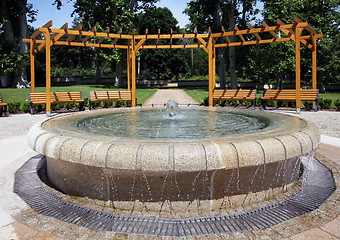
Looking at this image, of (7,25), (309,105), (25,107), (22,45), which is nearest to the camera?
(25,107)

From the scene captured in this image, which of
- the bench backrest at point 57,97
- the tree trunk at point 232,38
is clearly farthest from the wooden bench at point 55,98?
the tree trunk at point 232,38

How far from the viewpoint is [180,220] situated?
10.4 ft

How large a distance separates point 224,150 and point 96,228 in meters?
1.65

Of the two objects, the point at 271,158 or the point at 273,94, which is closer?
the point at 271,158

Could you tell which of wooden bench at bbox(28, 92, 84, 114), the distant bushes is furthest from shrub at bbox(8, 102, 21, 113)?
wooden bench at bbox(28, 92, 84, 114)

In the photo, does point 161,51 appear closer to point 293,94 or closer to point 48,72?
point 293,94

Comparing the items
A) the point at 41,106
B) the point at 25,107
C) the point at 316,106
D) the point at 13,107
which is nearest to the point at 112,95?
the point at 41,106

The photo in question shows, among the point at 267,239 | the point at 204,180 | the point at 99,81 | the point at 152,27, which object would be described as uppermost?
the point at 152,27

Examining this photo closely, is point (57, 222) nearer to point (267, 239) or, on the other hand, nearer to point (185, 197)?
point (185, 197)

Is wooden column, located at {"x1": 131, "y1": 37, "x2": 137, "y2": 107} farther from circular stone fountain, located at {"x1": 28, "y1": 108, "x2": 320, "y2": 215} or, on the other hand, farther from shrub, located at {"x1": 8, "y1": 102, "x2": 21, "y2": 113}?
circular stone fountain, located at {"x1": 28, "y1": 108, "x2": 320, "y2": 215}

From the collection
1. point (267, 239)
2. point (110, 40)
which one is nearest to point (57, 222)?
point (267, 239)

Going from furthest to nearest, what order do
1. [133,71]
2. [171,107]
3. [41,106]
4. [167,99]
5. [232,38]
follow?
[232,38] < [167,99] < [41,106] < [133,71] < [171,107]

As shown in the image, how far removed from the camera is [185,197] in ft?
11.2

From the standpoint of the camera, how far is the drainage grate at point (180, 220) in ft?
9.85
